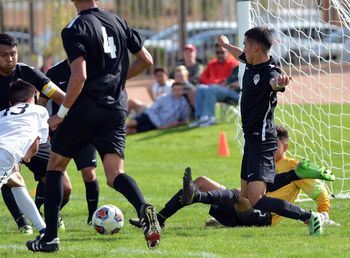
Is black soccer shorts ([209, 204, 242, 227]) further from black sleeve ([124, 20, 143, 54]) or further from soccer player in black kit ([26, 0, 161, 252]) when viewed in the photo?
black sleeve ([124, 20, 143, 54])

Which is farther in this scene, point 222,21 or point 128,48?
point 222,21

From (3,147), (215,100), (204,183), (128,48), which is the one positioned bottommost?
(215,100)

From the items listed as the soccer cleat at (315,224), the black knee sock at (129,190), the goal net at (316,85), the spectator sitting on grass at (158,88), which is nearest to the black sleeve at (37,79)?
the black knee sock at (129,190)

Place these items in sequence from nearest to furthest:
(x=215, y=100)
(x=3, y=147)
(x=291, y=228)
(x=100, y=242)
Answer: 1. (x=3, y=147)
2. (x=100, y=242)
3. (x=291, y=228)
4. (x=215, y=100)

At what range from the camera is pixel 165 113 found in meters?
18.4

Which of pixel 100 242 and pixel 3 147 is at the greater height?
pixel 3 147

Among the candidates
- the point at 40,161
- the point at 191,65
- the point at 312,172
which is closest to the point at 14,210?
the point at 40,161

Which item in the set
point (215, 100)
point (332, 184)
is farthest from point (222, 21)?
point (332, 184)

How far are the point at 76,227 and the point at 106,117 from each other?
208 centimetres

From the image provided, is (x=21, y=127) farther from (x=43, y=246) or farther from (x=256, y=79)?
(x=256, y=79)

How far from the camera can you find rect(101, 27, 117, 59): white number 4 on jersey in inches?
285

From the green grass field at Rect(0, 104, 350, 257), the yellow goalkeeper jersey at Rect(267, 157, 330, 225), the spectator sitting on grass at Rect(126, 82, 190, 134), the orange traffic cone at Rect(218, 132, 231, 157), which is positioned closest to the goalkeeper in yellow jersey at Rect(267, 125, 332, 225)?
the yellow goalkeeper jersey at Rect(267, 157, 330, 225)

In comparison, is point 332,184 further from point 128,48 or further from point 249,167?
point 128,48

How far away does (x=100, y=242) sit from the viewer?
794cm
